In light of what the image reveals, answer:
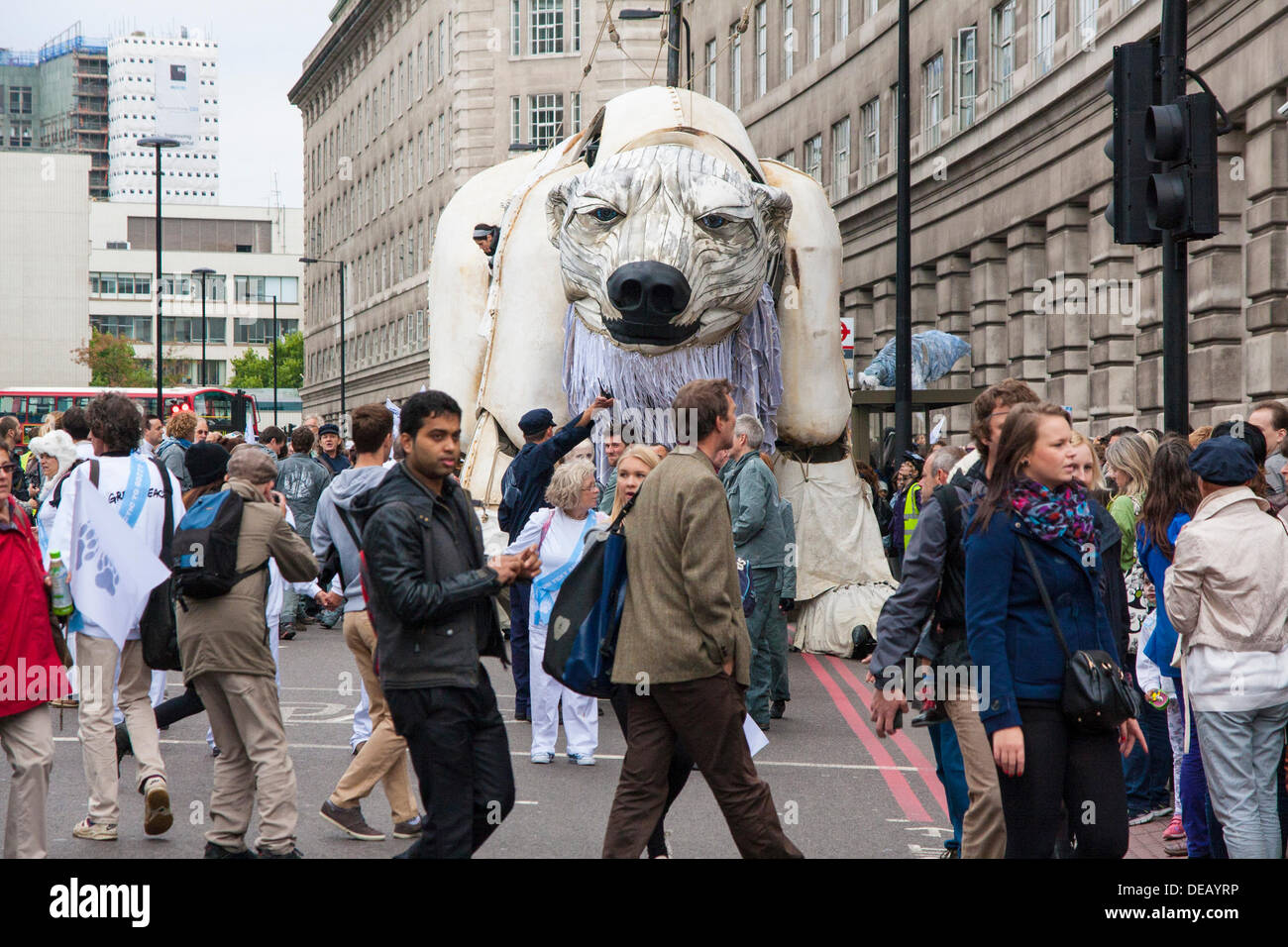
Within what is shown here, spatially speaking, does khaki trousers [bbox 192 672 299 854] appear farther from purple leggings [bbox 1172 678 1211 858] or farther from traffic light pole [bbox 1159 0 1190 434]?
traffic light pole [bbox 1159 0 1190 434]

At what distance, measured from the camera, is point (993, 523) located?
5.00m

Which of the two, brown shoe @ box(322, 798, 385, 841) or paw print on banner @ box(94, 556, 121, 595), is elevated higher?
paw print on banner @ box(94, 556, 121, 595)

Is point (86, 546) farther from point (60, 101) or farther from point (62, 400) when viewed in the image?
point (60, 101)

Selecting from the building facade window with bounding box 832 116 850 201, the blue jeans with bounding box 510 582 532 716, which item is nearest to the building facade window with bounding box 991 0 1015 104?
the building facade window with bounding box 832 116 850 201

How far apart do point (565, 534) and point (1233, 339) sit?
12.9 meters

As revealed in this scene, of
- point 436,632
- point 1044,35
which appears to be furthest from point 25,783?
point 1044,35

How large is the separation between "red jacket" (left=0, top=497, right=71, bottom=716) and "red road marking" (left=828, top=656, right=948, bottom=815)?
305 centimetres

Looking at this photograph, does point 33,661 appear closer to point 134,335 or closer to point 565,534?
point 565,534

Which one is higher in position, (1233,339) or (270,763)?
(1233,339)

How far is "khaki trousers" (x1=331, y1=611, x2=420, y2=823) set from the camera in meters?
6.89

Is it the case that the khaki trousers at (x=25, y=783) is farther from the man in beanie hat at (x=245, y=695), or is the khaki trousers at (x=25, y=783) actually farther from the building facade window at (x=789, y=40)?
the building facade window at (x=789, y=40)

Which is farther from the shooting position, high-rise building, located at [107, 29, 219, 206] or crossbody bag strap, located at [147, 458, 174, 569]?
high-rise building, located at [107, 29, 219, 206]

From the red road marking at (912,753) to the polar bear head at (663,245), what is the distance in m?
2.41

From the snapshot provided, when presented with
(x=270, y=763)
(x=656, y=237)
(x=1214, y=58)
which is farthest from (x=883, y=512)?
(x=270, y=763)
